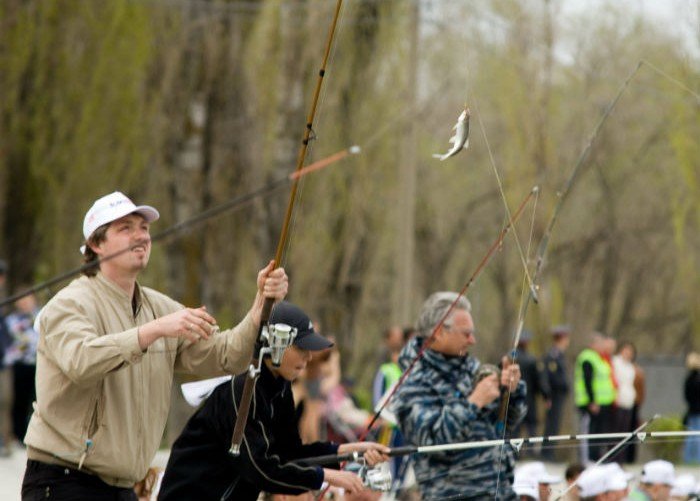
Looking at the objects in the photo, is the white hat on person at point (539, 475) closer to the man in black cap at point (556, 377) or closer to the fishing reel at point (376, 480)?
the fishing reel at point (376, 480)

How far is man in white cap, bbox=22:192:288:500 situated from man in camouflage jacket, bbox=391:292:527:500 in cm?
116

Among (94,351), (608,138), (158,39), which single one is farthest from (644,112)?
(94,351)

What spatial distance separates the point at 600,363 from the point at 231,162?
718 cm

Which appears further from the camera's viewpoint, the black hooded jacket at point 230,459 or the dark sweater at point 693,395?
the dark sweater at point 693,395

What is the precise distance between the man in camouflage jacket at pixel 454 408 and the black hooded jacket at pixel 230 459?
1.04 m

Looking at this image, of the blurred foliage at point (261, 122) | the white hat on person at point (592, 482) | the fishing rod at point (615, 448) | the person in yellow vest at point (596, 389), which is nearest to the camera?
the fishing rod at point (615, 448)

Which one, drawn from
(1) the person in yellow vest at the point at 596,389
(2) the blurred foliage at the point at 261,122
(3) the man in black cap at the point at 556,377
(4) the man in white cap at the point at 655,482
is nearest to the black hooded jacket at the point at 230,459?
(4) the man in white cap at the point at 655,482

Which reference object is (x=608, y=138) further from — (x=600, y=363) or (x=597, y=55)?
(x=600, y=363)

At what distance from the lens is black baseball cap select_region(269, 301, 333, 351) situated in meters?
5.68

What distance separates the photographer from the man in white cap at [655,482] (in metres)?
7.21

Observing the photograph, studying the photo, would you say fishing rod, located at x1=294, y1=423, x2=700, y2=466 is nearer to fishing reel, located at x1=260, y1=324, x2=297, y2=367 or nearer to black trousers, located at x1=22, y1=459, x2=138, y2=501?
fishing reel, located at x1=260, y1=324, x2=297, y2=367

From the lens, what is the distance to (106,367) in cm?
509

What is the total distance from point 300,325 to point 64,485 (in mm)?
1030

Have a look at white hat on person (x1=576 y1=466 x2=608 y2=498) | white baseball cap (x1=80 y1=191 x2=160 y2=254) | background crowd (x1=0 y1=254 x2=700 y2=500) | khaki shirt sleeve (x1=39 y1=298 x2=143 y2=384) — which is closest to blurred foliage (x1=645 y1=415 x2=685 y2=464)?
background crowd (x1=0 y1=254 x2=700 y2=500)
